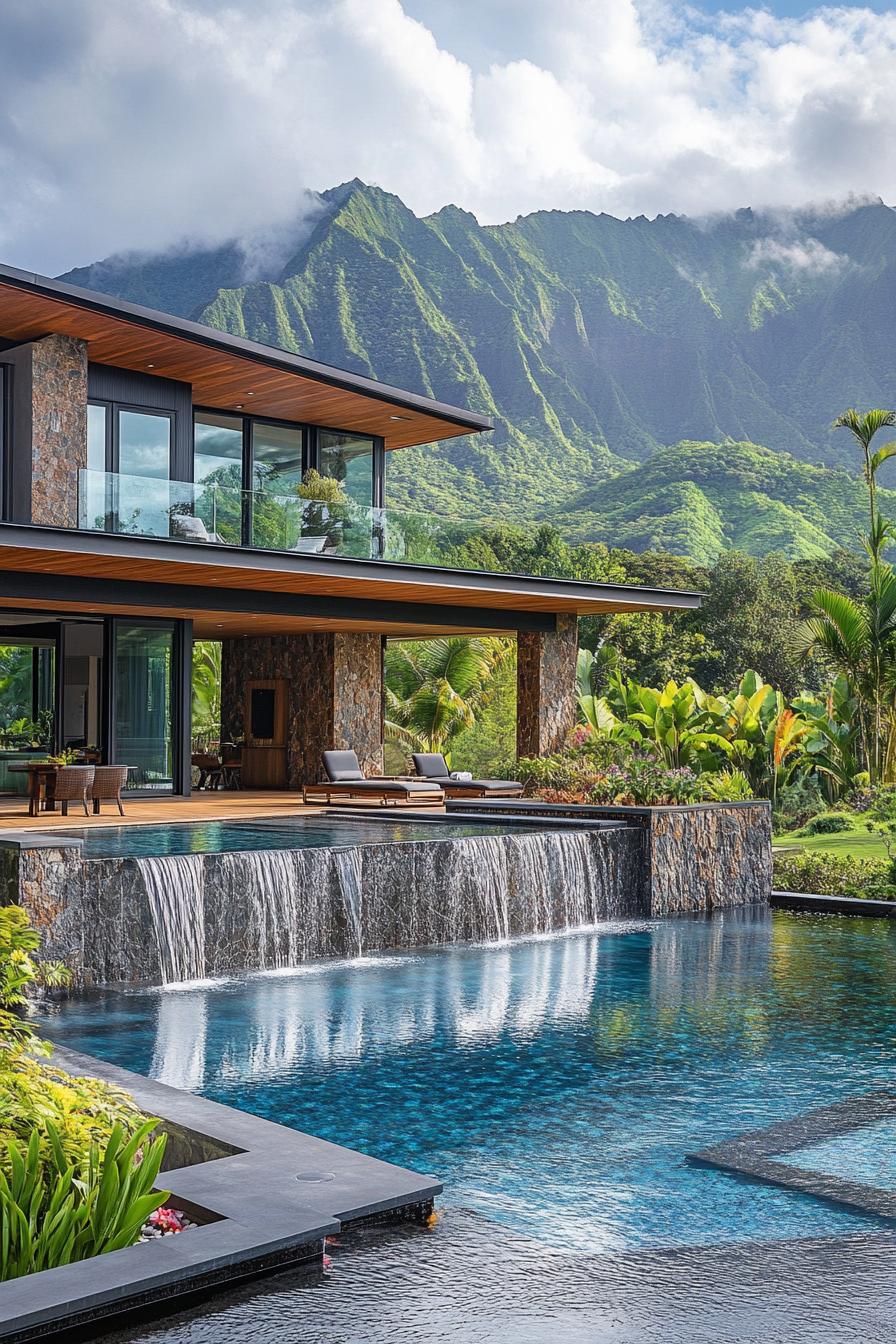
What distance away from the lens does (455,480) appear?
228 ft

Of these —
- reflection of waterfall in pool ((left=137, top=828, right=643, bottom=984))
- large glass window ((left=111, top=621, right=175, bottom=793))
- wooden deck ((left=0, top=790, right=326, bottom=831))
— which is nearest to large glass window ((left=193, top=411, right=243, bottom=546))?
large glass window ((left=111, top=621, right=175, bottom=793))

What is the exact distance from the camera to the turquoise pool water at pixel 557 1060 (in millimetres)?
5762

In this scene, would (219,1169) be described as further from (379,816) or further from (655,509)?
(655,509)

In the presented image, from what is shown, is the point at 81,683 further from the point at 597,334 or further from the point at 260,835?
the point at 597,334

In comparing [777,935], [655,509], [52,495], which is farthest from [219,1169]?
[655,509]

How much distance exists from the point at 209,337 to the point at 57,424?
248cm

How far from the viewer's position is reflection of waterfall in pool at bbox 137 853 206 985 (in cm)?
1107

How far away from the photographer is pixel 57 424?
19.0 meters

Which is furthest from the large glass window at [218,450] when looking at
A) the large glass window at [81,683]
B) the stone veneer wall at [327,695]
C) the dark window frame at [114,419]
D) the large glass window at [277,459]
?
the stone veneer wall at [327,695]

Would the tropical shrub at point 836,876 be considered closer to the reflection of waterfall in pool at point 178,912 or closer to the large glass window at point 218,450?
the reflection of waterfall in pool at point 178,912

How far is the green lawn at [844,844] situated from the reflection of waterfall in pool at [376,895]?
5.26 meters

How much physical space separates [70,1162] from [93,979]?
6.31 metres

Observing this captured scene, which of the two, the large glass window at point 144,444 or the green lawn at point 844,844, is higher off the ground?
the large glass window at point 144,444

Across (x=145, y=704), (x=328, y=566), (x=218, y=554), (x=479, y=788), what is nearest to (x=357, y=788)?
(x=479, y=788)
